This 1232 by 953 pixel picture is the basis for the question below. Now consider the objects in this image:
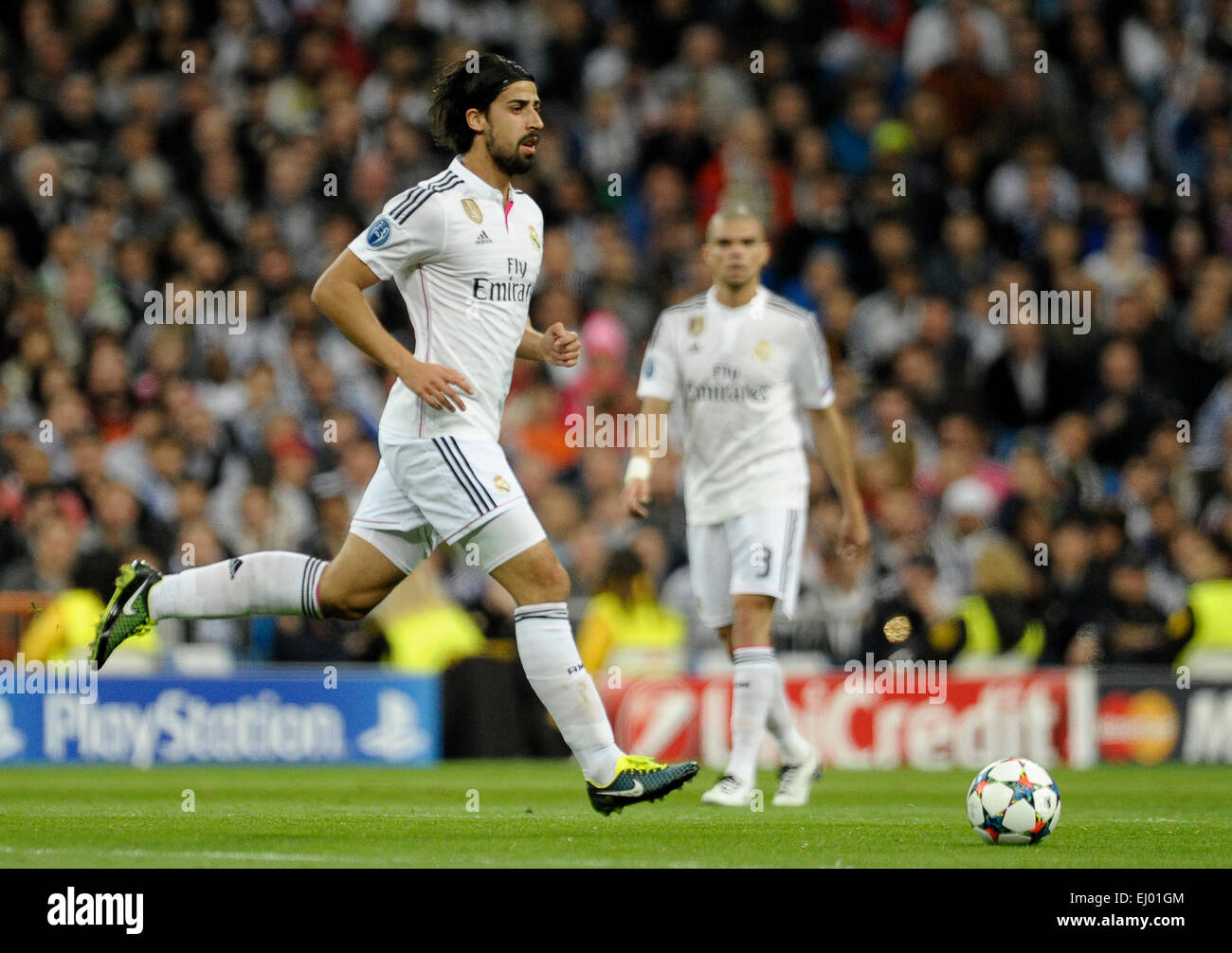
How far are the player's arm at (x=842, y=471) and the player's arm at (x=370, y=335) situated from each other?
8.97 feet

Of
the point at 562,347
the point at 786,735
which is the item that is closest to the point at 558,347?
the point at 562,347

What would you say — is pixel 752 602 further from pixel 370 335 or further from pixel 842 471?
pixel 370 335

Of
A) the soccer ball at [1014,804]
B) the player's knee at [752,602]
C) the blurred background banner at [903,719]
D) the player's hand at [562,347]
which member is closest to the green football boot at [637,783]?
the soccer ball at [1014,804]

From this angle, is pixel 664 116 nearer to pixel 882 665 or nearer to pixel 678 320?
pixel 882 665

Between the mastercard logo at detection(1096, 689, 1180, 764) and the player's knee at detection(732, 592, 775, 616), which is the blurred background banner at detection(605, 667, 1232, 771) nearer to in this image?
the mastercard logo at detection(1096, 689, 1180, 764)

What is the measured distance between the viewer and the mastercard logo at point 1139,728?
1360 cm

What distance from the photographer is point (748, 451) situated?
9523 millimetres

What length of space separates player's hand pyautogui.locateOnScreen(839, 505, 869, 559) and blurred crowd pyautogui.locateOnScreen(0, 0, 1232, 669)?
4055mm

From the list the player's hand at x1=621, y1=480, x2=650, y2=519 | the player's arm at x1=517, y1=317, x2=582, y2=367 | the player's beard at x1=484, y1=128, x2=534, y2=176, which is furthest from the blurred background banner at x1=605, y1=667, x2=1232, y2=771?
the player's beard at x1=484, y1=128, x2=534, y2=176

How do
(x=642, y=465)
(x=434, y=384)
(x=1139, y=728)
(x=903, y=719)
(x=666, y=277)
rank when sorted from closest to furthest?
(x=434, y=384) < (x=642, y=465) < (x=903, y=719) < (x=1139, y=728) < (x=666, y=277)

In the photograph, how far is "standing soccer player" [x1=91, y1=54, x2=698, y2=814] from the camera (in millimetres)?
7301

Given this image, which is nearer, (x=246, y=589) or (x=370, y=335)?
(x=370, y=335)

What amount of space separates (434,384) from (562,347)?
73cm

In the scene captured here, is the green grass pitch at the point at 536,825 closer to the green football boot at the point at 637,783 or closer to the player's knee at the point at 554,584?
the green football boot at the point at 637,783
